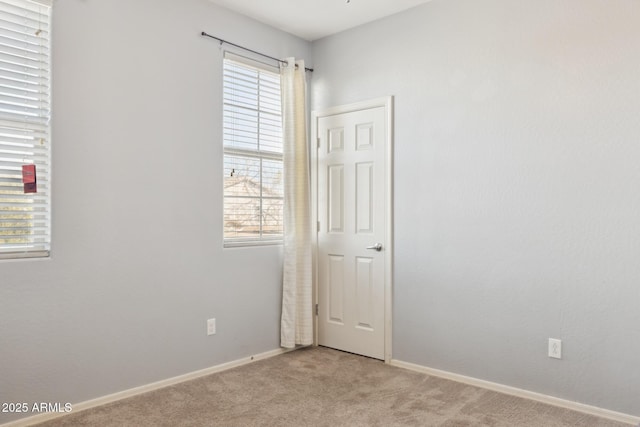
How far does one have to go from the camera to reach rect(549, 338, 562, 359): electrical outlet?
2969mm

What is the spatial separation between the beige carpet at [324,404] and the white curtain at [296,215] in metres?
0.52

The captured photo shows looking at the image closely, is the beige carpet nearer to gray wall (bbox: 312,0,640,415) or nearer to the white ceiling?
gray wall (bbox: 312,0,640,415)

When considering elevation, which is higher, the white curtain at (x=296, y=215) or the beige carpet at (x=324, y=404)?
the white curtain at (x=296, y=215)

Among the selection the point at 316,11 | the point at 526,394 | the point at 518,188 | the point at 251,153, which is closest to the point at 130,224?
the point at 251,153

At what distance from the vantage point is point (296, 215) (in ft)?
13.3

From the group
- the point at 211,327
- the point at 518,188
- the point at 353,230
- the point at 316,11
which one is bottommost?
the point at 211,327

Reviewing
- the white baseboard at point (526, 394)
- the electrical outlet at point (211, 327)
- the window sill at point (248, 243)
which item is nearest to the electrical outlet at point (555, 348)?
the white baseboard at point (526, 394)

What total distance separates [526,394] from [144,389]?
8.09 feet

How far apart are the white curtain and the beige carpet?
0.52 metres

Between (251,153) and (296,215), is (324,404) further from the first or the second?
(251,153)

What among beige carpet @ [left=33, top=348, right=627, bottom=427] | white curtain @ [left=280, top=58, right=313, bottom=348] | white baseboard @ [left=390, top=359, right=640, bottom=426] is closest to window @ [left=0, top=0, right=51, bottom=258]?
beige carpet @ [left=33, top=348, right=627, bottom=427]

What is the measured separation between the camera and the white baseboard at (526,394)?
2752mm

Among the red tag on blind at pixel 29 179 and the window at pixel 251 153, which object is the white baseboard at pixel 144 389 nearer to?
the window at pixel 251 153

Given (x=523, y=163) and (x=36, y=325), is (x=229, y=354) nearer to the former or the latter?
(x=36, y=325)
